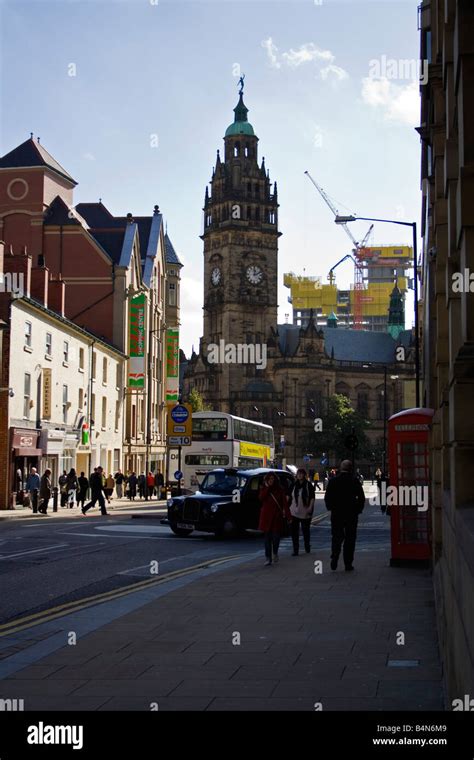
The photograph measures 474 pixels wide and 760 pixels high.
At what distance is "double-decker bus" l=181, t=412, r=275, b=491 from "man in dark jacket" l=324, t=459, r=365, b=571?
24417 mm

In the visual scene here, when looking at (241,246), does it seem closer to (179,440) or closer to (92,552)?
(179,440)

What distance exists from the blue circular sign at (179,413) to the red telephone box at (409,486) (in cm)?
1870

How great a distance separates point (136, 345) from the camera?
194ft

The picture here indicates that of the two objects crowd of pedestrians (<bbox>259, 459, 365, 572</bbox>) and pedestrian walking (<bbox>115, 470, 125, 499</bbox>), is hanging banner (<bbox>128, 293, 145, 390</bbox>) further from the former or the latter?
crowd of pedestrians (<bbox>259, 459, 365, 572</bbox>)

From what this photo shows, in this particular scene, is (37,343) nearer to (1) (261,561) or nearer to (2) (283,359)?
(1) (261,561)

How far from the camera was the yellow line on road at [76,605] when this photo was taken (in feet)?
35.7

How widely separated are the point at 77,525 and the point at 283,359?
337ft

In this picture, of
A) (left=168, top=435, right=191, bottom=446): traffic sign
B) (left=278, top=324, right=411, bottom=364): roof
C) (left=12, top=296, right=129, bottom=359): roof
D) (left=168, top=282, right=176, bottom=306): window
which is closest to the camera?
(left=168, top=435, right=191, bottom=446): traffic sign

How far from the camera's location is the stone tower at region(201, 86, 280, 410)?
12800 cm

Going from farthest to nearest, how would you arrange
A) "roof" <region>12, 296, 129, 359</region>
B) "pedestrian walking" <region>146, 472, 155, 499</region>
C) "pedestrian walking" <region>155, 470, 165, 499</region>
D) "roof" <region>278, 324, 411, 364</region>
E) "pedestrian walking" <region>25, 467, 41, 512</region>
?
"roof" <region>278, 324, 411, 364</region> → "pedestrian walking" <region>155, 470, 165, 499</region> → "pedestrian walking" <region>146, 472, 155, 499</region> → "roof" <region>12, 296, 129, 359</region> → "pedestrian walking" <region>25, 467, 41, 512</region>

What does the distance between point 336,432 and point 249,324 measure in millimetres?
21383

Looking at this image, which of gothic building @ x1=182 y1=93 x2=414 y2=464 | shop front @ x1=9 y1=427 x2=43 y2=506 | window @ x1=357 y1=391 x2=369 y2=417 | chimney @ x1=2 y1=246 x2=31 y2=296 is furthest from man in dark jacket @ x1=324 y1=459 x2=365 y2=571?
window @ x1=357 y1=391 x2=369 y2=417

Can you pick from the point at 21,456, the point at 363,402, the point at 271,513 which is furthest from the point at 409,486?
the point at 363,402

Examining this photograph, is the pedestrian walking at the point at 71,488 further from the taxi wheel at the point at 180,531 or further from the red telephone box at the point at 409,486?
the red telephone box at the point at 409,486
